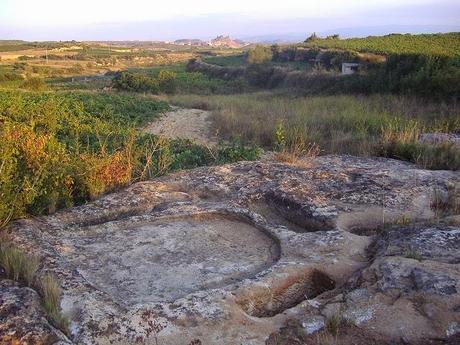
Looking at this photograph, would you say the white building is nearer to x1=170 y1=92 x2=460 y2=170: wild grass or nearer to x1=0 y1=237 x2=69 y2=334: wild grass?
x1=170 y1=92 x2=460 y2=170: wild grass

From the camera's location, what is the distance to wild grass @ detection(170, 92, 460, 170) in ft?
23.6

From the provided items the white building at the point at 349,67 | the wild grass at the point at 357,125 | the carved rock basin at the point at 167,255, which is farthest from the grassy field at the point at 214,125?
the white building at the point at 349,67

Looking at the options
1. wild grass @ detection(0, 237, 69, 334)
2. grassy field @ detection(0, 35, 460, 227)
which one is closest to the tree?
grassy field @ detection(0, 35, 460, 227)

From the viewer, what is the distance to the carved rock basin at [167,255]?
3461mm

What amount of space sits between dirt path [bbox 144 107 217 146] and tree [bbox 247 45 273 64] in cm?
3136

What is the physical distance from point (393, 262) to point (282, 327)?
3.30ft

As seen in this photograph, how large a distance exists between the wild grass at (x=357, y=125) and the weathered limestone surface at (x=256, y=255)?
4.74 ft

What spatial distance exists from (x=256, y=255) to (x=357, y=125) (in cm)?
860

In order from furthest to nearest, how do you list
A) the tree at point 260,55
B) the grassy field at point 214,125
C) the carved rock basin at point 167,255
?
the tree at point 260,55 → the grassy field at point 214,125 → the carved rock basin at point 167,255

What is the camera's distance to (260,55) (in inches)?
2109

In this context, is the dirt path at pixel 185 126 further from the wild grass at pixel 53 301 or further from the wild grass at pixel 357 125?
the wild grass at pixel 53 301

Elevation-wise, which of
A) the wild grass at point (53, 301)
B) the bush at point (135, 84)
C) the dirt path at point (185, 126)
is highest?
the wild grass at point (53, 301)

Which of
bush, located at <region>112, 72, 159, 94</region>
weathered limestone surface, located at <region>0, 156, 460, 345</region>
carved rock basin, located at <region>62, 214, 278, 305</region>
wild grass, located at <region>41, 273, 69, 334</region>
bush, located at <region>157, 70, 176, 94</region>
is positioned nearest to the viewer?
wild grass, located at <region>41, 273, 69, 334</region>

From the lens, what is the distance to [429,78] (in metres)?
16.9
